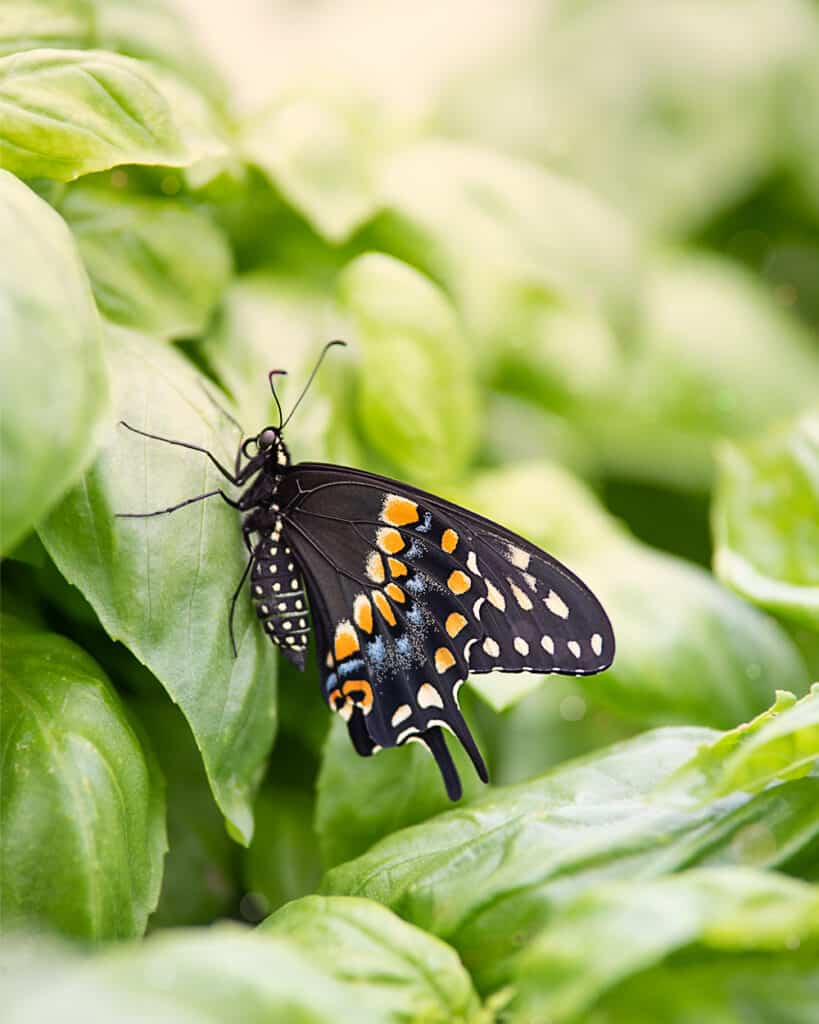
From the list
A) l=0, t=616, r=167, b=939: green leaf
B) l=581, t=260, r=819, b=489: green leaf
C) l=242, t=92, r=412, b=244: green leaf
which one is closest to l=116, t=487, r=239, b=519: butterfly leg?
l=0, t=616, r=167, b=939: green leaf

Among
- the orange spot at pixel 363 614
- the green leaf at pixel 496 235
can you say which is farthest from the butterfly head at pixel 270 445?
the green leaf at pixel 496 235

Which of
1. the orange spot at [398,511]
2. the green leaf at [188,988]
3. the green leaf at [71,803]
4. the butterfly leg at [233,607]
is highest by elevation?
the green leaf at [188,988]

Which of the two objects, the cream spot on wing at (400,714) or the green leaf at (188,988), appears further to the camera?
the cream spot on wing at (400,714)

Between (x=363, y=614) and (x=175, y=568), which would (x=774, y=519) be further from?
(x=175, y=568)

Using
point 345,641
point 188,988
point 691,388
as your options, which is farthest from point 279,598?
point 691,388

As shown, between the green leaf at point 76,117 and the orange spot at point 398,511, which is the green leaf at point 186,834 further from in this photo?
the green leaf at point 76,117

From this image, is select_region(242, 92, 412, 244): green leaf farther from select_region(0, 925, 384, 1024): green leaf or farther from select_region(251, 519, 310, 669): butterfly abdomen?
select_region(0, 925, 384, 1024): green leaf

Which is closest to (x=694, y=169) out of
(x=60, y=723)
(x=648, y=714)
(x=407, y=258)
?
(x=407, y=258)
